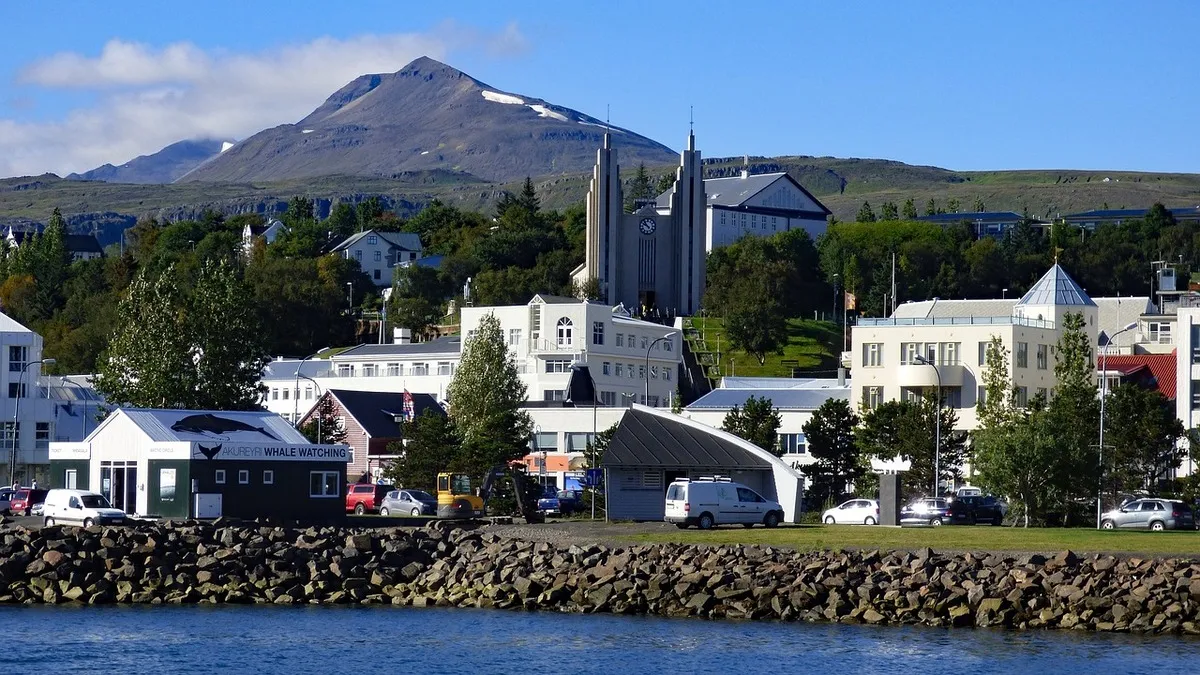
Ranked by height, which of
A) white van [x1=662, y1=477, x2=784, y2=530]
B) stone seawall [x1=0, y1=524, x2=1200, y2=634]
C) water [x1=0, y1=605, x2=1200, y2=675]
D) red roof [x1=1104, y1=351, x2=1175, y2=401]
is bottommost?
water [x1=0, y1=605, x2=1200, y2=675]

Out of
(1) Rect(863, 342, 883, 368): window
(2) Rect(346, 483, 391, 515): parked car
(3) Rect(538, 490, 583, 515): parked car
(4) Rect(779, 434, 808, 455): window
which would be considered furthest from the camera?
(4) Rect(779, 434, 808, 455): window

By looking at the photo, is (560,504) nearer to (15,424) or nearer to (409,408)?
(409,408)

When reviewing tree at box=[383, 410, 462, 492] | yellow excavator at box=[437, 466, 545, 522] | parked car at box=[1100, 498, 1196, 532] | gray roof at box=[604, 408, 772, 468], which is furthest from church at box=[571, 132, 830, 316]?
parked car at box=[1100, 498, 1196, 532]

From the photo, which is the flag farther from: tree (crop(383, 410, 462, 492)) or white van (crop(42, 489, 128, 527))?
white van (crop(42, 489, 128, 527))

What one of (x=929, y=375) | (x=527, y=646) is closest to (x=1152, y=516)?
(x=929, y=375)

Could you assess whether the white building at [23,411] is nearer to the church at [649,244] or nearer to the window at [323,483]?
the window at [323,483]

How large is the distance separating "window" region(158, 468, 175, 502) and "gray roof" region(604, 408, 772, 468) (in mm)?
14122

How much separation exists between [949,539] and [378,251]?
143 meters

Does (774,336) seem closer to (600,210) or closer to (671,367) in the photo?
(671,367)

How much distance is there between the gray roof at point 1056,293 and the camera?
10238 centimetres

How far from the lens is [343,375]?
4909 inches

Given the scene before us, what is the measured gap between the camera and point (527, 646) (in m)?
38.9

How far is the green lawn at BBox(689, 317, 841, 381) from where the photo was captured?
130750 mm

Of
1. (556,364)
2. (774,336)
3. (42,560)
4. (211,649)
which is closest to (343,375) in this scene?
(556,364)
